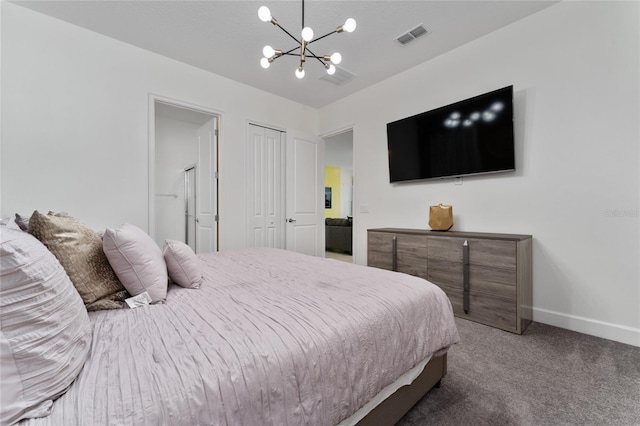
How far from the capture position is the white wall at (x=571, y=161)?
206 centimetres

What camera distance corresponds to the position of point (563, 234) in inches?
91.6

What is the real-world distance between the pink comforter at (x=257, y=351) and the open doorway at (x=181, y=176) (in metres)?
2.68

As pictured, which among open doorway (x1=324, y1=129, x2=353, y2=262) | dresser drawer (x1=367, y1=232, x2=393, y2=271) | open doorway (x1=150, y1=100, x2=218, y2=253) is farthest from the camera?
open doorway (x1=324, y1=129, x2=353, y2=262)

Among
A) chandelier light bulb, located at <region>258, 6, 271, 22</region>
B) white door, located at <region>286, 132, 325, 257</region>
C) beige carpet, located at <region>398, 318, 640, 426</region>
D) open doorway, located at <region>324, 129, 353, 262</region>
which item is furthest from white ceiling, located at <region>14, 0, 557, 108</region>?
beige carpet, located at <region>398, 318, 640, 426</region>

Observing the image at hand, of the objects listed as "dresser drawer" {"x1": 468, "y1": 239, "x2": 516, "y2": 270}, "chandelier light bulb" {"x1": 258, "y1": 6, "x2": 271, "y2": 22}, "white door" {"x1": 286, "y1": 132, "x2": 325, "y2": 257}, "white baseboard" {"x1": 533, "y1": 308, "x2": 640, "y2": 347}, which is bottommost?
"white baseboard" {"x1": 533, "y1": 308, "x2": 640, "y2": 347}

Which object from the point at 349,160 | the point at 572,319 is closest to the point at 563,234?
the point at 572,319

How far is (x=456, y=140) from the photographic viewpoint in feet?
9.52

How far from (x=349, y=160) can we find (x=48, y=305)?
826cm

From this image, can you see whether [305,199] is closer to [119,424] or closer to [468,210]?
[468,210]

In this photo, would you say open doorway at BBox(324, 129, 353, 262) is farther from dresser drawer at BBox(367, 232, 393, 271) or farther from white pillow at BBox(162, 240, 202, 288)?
white pillow at BBox(162, 240, 202, 288)

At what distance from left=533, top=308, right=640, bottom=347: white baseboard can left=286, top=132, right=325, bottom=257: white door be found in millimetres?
2900

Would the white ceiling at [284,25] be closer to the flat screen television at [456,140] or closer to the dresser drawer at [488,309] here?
the flat screen television at [456,140]

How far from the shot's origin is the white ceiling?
2324mm

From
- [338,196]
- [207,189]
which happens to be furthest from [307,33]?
[338,196]
